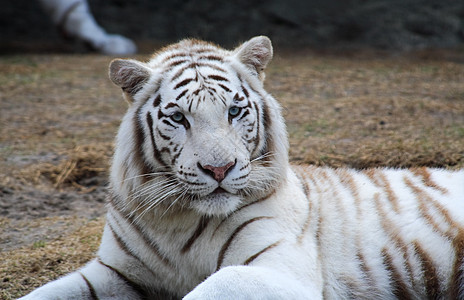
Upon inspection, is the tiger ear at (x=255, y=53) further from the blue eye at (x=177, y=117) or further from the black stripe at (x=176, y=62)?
the blue eye at (x=177, y=117)

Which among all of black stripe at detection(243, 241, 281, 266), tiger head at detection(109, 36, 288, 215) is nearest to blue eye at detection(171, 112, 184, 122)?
tiger head at detection(109, 36, 288, 215)

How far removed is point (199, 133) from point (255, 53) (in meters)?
0.43

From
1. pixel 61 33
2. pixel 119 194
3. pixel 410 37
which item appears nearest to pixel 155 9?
pixel 61 33

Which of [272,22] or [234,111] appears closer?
[234,111]

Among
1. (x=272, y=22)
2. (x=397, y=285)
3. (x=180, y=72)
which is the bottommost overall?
(x=272, y=22)

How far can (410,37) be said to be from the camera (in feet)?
23.8

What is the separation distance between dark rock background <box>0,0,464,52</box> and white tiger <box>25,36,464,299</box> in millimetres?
5159

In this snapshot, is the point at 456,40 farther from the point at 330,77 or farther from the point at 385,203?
the point at 385,203

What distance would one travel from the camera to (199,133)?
6.68ft

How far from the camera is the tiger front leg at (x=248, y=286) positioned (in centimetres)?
174

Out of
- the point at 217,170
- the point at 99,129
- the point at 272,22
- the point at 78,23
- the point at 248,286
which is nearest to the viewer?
the point at 248,286

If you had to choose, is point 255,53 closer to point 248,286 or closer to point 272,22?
point 248,286

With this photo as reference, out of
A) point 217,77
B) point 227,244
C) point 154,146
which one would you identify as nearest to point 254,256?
point 227,244

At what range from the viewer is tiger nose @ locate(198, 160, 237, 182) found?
6.47 ft
